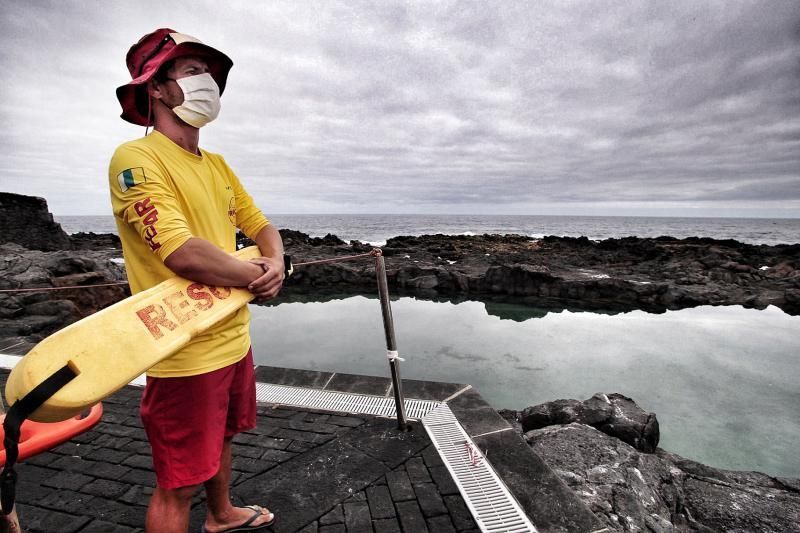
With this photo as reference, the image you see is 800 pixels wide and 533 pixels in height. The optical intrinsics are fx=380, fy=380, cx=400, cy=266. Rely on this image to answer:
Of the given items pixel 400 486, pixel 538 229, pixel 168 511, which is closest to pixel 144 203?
pixel 168 511

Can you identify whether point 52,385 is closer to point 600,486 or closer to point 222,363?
point 222,363

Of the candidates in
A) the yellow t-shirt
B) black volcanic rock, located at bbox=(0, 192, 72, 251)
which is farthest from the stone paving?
black volcanic rock, located at bbox=(0, 192, 72, 251)

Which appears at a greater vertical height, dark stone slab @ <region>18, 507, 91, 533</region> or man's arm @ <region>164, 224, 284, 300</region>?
man's arm @ <region>164, 224, 284, 300</region>

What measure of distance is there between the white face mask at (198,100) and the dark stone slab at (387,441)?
263cm

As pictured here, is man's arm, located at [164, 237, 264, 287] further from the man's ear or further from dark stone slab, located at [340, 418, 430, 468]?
dark stone slab, located at [340, 418, 430, 468]

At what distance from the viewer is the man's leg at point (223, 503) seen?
6.89 feet

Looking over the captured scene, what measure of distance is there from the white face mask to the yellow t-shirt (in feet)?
0.51

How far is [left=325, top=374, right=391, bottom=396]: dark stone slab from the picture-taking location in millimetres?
4160

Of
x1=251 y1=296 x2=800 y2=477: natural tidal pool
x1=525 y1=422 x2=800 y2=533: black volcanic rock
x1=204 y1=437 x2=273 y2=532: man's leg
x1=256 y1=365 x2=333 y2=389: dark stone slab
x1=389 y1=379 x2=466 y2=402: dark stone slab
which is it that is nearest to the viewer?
x1=204 y1=437 x2=273 y2=532: man's leg

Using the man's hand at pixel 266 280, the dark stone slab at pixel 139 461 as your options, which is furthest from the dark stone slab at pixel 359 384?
the man's hand at pixel 266 280

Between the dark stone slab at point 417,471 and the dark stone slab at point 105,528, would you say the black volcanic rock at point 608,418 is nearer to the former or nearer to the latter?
the dark stone slab at point 417,471

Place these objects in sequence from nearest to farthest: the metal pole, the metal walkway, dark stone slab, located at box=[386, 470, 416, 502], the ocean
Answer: the metal walkway, dark stone slab, located at box=[386, 470, 416, 502], the metal pole, the ocean

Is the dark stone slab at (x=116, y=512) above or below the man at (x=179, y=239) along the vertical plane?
below

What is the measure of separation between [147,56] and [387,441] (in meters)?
3.04
